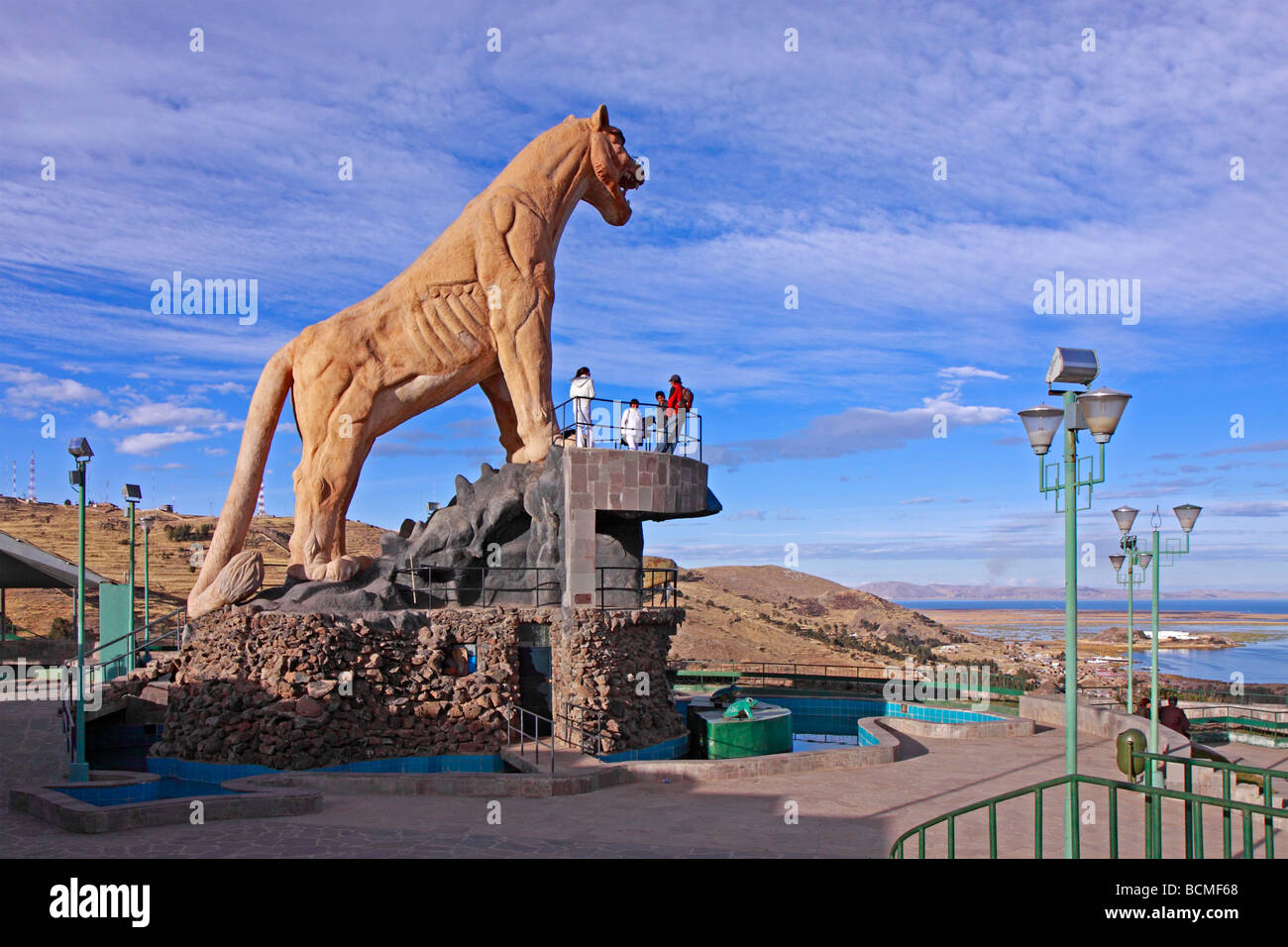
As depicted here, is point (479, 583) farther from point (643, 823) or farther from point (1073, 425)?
point (1073, 425)

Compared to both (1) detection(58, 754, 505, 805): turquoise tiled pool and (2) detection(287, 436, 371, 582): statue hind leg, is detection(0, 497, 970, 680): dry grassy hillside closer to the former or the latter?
(2) detection(287, 436, 371, 582): statue hind leg

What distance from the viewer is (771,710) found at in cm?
2134

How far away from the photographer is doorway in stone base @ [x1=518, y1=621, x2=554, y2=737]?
62.5ft

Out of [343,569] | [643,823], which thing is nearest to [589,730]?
[643,823]

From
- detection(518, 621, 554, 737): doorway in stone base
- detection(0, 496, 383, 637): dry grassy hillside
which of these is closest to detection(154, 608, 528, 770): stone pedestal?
detection(518, 621, 554, 737): doorway in stone base

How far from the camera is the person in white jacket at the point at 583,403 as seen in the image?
1948cm

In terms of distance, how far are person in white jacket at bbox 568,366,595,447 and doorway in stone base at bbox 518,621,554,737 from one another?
348 cm

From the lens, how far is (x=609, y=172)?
22.0 metres

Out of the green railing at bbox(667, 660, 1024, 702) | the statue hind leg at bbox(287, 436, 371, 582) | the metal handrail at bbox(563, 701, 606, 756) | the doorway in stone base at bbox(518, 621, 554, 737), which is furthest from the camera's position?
the green railing at bbox(667, 660, 1024, 702)

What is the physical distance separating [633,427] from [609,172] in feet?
19.4

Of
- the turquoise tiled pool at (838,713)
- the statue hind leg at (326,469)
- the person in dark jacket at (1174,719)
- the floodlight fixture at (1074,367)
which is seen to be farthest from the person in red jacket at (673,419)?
the floodlight fixture at (1074,367)
